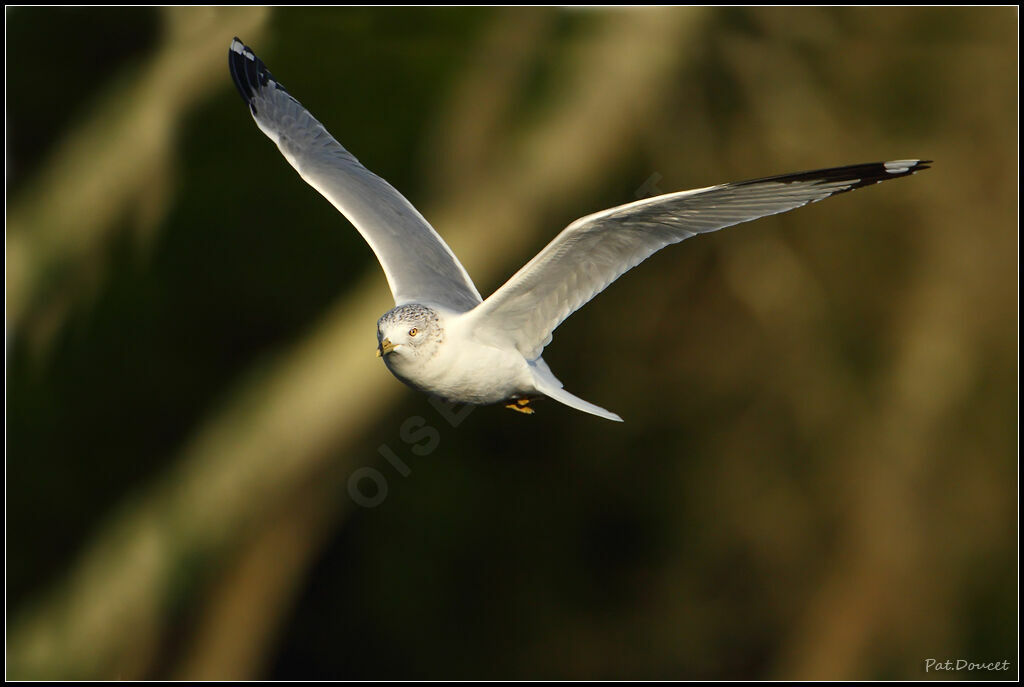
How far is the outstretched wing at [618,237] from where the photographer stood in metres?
1.46

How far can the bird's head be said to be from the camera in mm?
1603

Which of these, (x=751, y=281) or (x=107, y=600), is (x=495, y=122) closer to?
(x=751, y=281)

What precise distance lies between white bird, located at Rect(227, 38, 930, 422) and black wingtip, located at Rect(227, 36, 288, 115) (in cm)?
35

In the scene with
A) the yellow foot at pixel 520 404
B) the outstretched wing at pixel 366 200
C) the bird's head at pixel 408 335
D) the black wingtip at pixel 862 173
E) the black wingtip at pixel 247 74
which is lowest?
the yellow foot at pixel 520 404

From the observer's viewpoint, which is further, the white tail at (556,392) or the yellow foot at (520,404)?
the yellow foot at (520,404)

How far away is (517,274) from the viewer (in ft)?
5.06

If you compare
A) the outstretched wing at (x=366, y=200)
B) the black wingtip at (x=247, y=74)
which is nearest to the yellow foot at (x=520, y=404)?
the outstretched wing at (x=366, y=200)

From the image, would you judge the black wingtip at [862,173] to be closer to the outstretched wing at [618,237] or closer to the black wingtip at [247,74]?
the outstretched wing at [618,237]

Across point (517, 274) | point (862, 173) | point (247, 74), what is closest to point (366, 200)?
point (247, 74)

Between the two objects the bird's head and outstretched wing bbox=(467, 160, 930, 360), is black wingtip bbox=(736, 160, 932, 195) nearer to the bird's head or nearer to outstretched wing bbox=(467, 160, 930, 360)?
outstretched wing bbox=(467, 160, 930, 360)

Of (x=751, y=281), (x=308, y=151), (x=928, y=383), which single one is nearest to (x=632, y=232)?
(x=308, y=151)

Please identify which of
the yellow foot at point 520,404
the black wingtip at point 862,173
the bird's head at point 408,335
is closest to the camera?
the black wingtip at point 862,173

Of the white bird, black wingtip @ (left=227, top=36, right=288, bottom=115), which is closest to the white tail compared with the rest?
the white bird

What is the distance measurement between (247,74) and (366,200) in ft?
1.72
